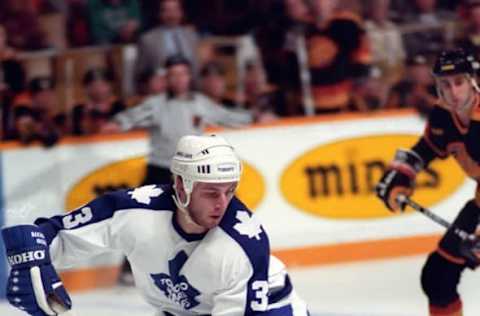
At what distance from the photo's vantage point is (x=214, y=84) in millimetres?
6457

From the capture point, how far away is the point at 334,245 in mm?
6324

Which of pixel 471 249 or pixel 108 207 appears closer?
pixel 108 207

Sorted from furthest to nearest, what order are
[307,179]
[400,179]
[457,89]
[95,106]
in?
[307,179], [95,106], [400,179], [457,89]

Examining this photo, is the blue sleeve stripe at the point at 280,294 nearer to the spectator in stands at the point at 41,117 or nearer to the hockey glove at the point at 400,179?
the hockey glove at the point at 400,179

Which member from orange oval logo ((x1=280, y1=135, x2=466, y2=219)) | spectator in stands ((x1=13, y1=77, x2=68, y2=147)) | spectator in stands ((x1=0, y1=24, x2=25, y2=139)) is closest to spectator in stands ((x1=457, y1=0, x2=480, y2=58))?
orange oval logo ((x1=280, y1=135, x2=466, y2=219))

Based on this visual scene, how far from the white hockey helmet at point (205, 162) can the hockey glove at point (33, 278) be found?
396 mm

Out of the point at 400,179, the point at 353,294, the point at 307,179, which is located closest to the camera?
the point at 400,179

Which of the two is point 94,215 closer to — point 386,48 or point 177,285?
point 177,285

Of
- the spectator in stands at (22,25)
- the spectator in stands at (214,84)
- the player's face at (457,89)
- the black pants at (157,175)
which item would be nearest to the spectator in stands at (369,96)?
the spectator in stands at (214,84)

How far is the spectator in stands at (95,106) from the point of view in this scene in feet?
20.7

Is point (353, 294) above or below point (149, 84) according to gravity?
below

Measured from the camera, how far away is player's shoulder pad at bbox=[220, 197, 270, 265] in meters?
3.36

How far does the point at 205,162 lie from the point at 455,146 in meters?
1.56

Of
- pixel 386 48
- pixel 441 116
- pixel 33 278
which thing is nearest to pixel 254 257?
pixel 33 278
